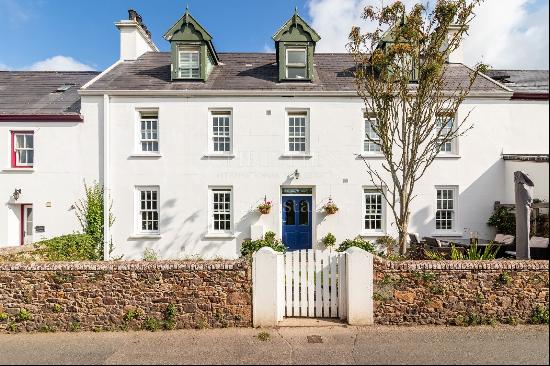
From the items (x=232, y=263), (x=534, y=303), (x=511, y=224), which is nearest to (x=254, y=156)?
(x=232, y=263)

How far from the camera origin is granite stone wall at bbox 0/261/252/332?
641cm

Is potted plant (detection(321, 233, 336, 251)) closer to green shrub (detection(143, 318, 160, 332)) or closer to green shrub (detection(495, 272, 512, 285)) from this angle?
green shrub (detection(495, 272, 512, 285))

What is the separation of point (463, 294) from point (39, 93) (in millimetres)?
17851

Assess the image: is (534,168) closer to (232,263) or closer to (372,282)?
(372,282)

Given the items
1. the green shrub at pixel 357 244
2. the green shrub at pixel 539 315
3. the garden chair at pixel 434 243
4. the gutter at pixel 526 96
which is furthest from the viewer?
the gutter at pixel 526 96

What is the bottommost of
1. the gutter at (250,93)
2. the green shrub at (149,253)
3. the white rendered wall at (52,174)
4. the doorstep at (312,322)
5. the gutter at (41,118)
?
the doorstep at (312,322)

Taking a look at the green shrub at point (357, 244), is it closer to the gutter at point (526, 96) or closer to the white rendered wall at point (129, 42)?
the gutter at point (526, 96)

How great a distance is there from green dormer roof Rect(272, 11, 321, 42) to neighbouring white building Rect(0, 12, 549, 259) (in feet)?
7.34

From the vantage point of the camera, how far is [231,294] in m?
6.42

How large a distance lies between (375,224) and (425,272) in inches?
258

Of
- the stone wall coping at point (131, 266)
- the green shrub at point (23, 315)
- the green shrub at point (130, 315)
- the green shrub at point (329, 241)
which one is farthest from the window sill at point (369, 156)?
the green shrub at point (23, 315)

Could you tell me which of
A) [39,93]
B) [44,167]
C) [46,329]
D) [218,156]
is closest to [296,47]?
[218,156]

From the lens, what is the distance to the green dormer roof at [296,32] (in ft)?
44.3

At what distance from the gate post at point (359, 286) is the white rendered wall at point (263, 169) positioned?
6331mm
